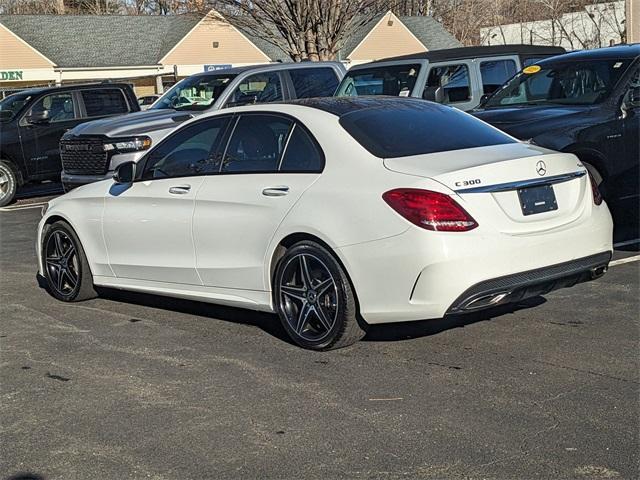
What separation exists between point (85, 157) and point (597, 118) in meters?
6.84

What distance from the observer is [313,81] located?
14289 mm

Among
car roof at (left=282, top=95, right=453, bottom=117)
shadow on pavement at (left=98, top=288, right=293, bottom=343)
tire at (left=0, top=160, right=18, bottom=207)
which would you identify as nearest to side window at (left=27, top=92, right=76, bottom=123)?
tire at (left=0, top=160, right=18, bottom=207)

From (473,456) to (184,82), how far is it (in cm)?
1087

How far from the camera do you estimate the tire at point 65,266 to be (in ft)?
26.0

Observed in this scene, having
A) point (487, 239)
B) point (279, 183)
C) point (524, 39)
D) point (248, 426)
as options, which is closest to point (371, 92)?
point (279, 183)

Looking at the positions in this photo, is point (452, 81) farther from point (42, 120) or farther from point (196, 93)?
point (42, 120)

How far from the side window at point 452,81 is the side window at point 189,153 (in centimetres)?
594

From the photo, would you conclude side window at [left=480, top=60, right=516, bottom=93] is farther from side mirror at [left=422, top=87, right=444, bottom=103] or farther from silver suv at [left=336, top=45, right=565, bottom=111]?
side mirror at [left=422, top=87, right=444, bottom=103]

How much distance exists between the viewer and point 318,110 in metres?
6.54

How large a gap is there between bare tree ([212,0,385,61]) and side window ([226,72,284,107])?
897 centimetres

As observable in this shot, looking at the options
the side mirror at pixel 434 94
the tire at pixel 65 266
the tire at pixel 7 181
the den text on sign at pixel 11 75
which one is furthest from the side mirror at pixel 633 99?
the den text on sign at pixel 11 75

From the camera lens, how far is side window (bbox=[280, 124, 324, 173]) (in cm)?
621

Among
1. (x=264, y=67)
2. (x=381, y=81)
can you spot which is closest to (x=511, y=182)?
(x=381, y=81)

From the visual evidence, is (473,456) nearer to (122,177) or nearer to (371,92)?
(122,177)
